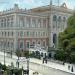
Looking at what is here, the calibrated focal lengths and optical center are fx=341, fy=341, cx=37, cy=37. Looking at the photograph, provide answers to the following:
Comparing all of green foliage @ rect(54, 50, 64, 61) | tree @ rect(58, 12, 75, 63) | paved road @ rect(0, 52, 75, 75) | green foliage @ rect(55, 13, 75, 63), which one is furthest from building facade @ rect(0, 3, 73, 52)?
paved road @ rect(0, 52, 75, 75)

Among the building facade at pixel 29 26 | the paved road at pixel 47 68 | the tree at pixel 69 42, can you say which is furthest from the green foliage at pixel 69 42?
the building facade at pixel 29 26

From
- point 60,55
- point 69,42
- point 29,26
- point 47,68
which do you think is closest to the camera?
point 47,68

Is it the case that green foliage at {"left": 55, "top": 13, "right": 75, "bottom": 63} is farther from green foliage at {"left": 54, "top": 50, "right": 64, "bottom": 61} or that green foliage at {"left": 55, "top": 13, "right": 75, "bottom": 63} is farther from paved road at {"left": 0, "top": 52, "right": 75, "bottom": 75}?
paved road at {"left": 0, "top": 52, "right": 75, "bottom": 75}

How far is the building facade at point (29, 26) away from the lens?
60.8 meters

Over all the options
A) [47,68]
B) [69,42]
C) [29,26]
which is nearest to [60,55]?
[69,42]

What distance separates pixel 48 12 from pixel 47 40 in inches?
215

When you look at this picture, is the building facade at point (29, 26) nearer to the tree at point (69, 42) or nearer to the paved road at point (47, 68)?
the tree at point (69, 42)

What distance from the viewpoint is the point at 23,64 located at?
127ft

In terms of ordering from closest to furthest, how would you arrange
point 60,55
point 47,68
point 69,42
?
point 47,68, point 69,42, point 60,55

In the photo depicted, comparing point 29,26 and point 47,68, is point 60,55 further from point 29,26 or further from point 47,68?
point 29,26

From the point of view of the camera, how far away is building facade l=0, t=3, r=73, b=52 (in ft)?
199

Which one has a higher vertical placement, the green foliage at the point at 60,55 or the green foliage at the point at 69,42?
the green foliage at the point at 69,42

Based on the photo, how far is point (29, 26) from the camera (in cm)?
6225

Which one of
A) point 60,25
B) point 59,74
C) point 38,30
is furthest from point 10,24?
point 59,74
